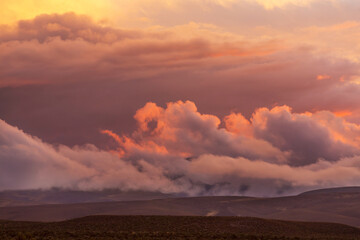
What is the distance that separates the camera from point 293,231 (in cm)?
11362

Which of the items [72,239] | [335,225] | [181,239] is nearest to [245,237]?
[181,239]

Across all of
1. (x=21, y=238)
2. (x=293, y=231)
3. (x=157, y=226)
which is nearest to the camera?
(x=21, y=238)

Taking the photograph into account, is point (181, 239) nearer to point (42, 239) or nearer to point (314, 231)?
point (42, 239)

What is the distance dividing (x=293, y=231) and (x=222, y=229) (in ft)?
58.0

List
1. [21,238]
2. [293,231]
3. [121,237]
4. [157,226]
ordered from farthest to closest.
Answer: [293,231]
[157,226]
[121,237]
[21,238]

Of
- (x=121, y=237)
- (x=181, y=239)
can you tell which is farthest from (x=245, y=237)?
(x=121, y=237)

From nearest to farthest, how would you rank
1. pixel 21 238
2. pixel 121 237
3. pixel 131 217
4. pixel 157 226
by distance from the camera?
pixel 21 238
pixel 121 237
pixel 157 226
pixel 131 217

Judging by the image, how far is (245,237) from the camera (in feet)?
282

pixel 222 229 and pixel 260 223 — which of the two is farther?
pixel 260 223

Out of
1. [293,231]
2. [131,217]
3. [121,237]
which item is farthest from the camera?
[131,217]

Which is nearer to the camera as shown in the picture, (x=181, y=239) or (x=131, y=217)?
(x=181, y=239)

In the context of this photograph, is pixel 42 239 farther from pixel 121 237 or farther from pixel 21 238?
pixel 121 237

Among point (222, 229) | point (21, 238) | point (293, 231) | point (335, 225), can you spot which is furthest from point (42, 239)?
point (335, 225)

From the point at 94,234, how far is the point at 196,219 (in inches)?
1728
